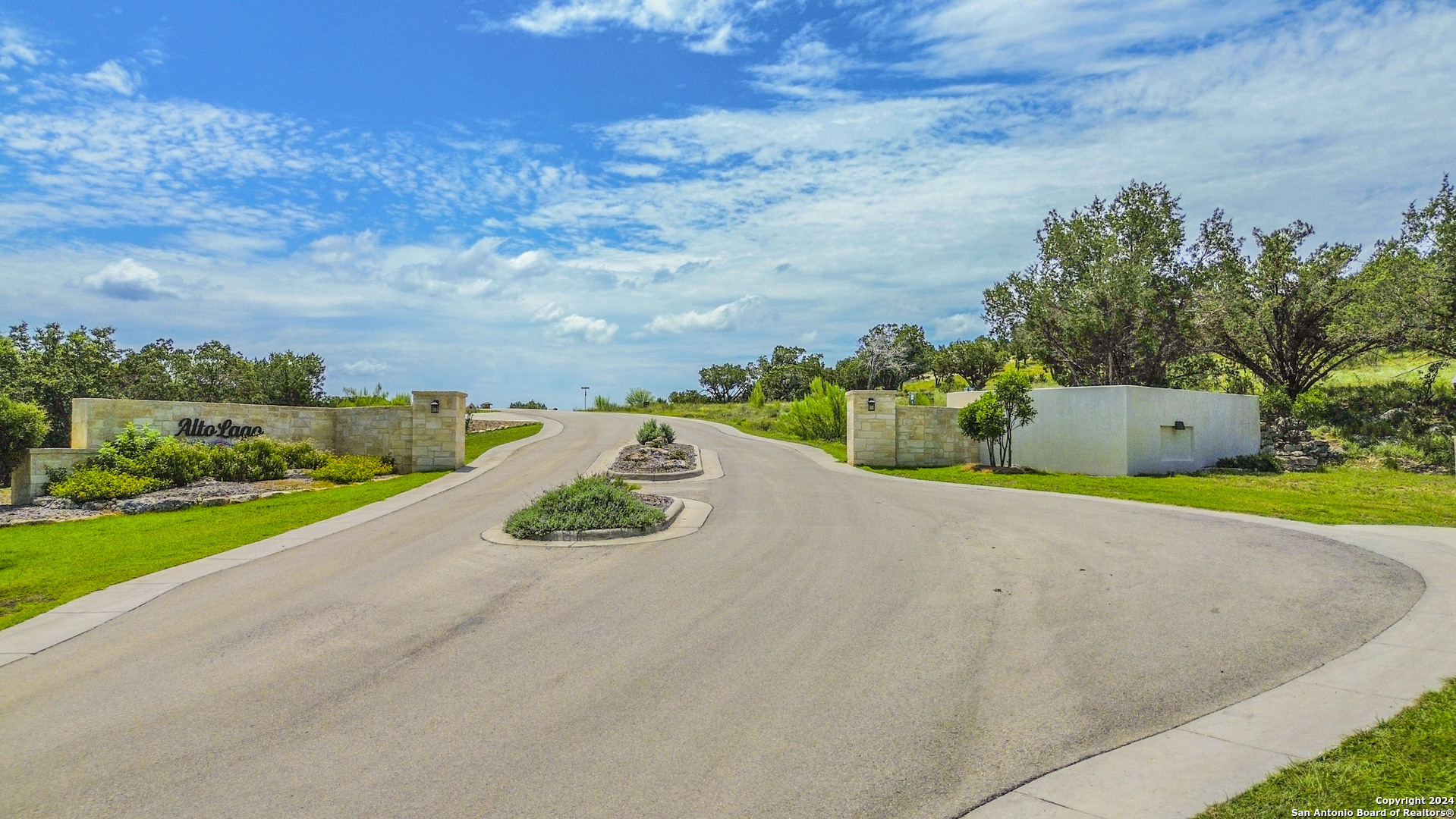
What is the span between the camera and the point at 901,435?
23516mm

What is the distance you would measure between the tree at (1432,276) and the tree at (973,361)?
95.3 ft

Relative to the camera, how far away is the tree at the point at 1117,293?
31594mm

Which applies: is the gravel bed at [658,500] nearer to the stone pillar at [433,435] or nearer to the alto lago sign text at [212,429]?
the stone pillar at [433,435]

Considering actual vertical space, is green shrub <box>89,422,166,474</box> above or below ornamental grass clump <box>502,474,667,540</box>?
above

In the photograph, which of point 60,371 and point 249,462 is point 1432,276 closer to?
point 249,462

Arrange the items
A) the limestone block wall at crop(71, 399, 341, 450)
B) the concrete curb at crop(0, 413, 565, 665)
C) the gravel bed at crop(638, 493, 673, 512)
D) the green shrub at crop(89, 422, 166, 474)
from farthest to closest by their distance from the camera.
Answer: the limestone block wall at crop(71, 399, 341, 450)
the green shrub at crop(89, 422, 166, 474)
the gravel bed at crop(638, 493, 673, 512)
the concrete curb at crop(0, 413, 565, 665)

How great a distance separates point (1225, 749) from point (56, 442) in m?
36.1

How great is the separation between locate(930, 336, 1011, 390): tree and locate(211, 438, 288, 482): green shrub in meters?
45.7

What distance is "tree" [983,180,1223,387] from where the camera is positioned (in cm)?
3159

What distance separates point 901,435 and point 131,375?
33.4 meters

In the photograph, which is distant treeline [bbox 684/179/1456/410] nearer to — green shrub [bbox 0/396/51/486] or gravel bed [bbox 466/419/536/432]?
gravel bed [bbox 466/419/536/432]

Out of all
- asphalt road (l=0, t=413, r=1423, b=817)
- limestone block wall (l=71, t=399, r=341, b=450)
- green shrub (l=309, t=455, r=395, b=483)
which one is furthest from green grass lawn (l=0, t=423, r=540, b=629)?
limestone block wall (l=71, t=399, r=341, b=450)

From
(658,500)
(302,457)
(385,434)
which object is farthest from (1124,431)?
(302,457)

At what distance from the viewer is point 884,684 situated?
5332mm
